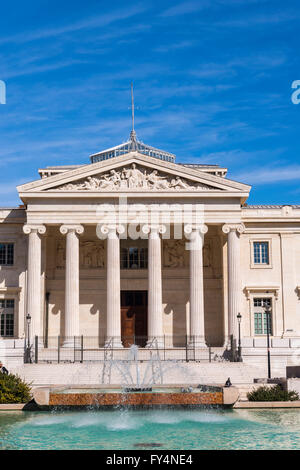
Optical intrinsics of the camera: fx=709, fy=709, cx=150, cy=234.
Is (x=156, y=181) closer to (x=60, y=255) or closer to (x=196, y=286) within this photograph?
(x=196, y=286)

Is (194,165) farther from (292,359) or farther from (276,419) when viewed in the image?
(276,419)

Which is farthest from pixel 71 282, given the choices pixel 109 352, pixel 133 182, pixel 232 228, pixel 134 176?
pixel 232 228

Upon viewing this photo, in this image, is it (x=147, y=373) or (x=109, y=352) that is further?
(x=109, y=352)

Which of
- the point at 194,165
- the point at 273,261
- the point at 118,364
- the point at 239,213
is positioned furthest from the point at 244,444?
the point at 194,165

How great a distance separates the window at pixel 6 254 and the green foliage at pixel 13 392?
25200mm

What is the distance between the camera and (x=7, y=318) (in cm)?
5650

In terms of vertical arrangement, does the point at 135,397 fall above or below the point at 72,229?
below

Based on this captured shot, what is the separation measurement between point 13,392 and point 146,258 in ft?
91.6

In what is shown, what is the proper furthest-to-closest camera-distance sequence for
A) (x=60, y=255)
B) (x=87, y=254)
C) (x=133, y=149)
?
(x=133, y=149), (x=87, y=254), (x=60, y=255)

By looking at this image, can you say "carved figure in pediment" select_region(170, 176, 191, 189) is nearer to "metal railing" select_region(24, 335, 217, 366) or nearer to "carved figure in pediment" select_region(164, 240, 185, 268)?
"carved figure in pediment" select_region(164, 240, 185, 268)

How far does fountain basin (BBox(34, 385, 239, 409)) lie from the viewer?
29375mm

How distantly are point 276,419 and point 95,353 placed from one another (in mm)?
24204

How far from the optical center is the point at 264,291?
2237 inches

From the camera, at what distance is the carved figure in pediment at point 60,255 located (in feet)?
189
